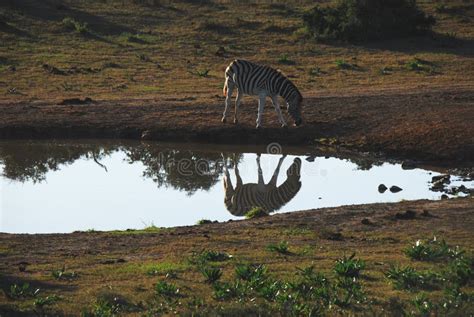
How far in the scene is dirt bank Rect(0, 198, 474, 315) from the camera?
36.0 ft

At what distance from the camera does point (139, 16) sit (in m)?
37.9

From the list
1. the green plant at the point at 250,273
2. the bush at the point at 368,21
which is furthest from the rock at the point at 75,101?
the green plant at the point at 250,273

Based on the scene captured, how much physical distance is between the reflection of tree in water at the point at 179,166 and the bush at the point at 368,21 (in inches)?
540

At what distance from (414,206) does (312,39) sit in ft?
64.0

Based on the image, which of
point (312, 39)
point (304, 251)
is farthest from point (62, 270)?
point (312, 39)

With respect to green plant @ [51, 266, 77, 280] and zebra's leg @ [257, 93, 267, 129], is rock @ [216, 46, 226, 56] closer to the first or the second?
zebra's leg @ [257, 93, 267, 129]

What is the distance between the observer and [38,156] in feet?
71.3

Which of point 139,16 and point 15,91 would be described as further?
point 139,16

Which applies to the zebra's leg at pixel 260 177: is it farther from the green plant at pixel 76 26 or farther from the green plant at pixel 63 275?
the green plant at pixel 76 26

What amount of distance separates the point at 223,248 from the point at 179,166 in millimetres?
8149

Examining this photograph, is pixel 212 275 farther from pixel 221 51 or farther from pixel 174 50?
pixel 174 50

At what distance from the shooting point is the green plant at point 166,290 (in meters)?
10.7

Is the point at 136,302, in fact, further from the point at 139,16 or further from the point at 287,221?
the point at 139,16

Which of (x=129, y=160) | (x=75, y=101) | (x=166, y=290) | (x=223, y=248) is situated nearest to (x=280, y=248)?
(x=223, y=248)
